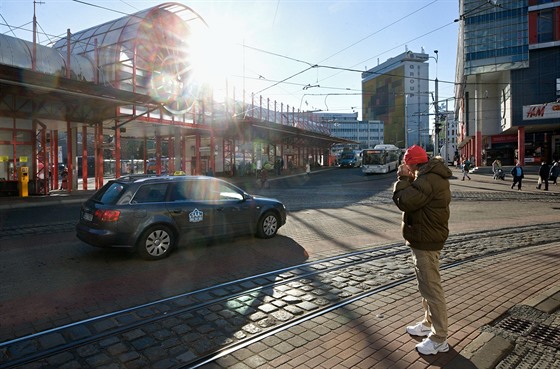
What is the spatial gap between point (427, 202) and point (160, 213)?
5002 mm

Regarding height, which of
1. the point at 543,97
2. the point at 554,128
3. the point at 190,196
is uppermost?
the point at 543,97

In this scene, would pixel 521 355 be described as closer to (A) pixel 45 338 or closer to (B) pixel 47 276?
(A) pixel 45 338

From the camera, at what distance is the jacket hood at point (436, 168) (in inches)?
136

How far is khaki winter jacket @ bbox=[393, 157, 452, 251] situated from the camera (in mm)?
3393

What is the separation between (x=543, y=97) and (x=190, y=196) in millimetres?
48143

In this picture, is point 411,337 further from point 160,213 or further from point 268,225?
point 268,225

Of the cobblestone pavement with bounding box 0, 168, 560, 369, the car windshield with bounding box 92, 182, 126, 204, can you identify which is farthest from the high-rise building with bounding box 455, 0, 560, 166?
the car windshield with bounding box 92, 182, 126, 204

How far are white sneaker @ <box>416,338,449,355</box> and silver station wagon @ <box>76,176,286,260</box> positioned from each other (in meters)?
4.82

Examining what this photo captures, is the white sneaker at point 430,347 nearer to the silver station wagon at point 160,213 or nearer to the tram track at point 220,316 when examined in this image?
the tram track at point 220,316

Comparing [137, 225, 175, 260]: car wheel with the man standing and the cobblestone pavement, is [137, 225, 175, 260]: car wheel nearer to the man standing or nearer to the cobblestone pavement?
the cobblestone pavement

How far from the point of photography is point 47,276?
239 inches

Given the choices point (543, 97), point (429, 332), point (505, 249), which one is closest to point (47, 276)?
point (429, 332)

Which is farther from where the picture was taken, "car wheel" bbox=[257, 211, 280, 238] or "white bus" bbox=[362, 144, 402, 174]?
"white bus" bbox=[362, 144, 402, 174]

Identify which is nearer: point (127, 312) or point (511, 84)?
point (127, 312)
